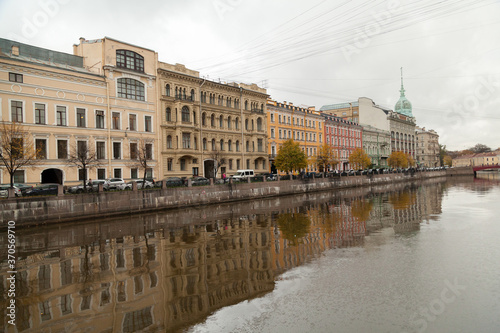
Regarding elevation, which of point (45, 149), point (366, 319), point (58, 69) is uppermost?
point (58, 69)

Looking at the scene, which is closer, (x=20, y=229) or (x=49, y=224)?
(x=20, y=229)

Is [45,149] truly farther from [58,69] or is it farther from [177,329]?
[177,329]

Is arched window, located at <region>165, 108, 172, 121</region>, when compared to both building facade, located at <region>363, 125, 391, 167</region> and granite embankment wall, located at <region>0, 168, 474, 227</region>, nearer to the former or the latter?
granite embankment wall, located at <region>0, 168, 474, 227</region>

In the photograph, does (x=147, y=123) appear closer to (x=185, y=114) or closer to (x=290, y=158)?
(x=185, y=114)

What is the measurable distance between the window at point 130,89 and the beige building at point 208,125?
278 cm

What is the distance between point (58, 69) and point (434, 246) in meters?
36.4

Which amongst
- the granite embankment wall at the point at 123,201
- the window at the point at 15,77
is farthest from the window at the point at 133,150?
the window at the point at 15,77

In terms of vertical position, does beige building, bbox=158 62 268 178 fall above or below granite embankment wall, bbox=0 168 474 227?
above

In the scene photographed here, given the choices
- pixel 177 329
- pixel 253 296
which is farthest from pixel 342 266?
pixel 177 329

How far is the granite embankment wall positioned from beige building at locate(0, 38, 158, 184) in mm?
6620

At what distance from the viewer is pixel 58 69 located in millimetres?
34844

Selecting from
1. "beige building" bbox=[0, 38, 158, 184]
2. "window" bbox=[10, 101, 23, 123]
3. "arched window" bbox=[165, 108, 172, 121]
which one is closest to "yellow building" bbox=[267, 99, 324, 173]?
"arched window" bbox=[165, 108, 172, 121]

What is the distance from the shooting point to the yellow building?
6184cm

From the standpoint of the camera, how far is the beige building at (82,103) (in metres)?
32.6
